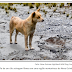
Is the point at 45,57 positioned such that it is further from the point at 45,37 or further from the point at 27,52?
the point at 45,37

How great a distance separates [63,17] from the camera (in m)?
10.4

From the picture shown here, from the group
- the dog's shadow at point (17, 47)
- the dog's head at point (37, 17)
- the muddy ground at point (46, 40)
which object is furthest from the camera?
the dog's shadow at point (17, 47)

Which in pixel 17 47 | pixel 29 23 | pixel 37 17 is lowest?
pixel 17 47

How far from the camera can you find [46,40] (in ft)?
22.9

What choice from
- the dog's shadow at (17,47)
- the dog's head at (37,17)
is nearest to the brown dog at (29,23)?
the dog's head at (37,17)

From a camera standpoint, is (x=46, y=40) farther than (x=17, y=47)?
Yes

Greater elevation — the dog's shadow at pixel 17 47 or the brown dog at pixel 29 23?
the brown dog at pixel 29 23

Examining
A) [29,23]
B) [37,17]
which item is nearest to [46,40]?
[29,23]

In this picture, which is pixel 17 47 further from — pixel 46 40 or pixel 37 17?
pixel 37 17

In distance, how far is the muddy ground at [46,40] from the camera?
5.41m

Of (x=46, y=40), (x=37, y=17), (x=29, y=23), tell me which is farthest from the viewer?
(x=46, y=40)

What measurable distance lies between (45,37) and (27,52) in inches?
83.0

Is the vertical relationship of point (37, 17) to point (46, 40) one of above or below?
above

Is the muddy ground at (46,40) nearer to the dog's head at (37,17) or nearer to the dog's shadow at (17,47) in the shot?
the dog's shadow at (17,47)
